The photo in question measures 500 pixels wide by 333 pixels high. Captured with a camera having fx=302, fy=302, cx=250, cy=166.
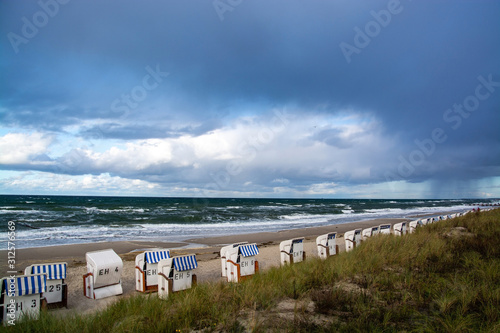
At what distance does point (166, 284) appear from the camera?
713 centimetres

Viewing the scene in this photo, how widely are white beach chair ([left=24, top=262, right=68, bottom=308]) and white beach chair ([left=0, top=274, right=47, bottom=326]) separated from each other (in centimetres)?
89

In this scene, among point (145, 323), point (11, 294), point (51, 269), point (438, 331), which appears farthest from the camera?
point (51, 269)

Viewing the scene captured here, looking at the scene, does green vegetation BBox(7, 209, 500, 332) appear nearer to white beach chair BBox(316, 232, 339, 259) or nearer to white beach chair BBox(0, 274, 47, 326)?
white beach chair BBox(0, 274, 47, 326)

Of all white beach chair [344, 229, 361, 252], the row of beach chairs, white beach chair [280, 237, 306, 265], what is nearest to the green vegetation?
the row of beach chairs

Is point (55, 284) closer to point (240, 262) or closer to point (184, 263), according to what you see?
point (184, 263)

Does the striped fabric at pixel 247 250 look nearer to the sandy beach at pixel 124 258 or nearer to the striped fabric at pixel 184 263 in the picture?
the sandy beach at pixel 124 258

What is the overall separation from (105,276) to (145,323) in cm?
415

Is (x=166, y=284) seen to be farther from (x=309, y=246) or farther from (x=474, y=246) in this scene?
(x=309, y=246)

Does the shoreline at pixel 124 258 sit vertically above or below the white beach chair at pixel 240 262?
below

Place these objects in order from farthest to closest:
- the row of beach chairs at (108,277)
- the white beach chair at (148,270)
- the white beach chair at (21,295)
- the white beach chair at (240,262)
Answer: the white beach chair at (240,262), the white beach chair at (148,270), the row of beach chairs at (108,277), the white beach chair at (21,295)

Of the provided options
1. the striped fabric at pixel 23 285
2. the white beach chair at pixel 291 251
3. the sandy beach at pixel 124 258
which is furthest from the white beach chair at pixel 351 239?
the striped fabric at pixel 23 285

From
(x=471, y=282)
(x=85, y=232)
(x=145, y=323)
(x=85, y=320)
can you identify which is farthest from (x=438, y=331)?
(x=85, y=232)

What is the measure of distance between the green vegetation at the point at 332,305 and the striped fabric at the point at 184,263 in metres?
1.55

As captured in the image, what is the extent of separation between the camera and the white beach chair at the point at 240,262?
828cm
